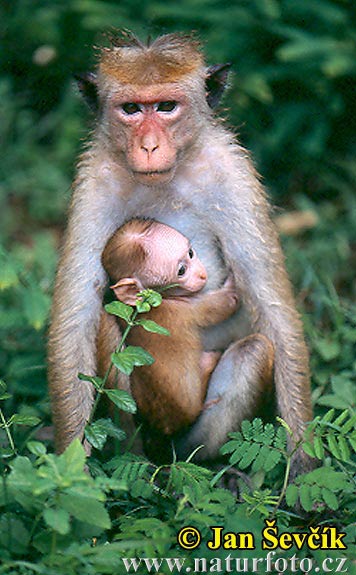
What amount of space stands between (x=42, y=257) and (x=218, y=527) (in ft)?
12.4

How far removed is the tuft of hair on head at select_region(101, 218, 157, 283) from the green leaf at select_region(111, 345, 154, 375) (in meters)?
0.77

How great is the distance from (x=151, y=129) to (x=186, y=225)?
0.64 meters

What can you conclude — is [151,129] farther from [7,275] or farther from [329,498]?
[329,498]

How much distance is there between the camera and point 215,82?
4.49 meters

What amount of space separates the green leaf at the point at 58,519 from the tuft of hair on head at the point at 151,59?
207cm

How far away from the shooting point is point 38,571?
9.97 ft

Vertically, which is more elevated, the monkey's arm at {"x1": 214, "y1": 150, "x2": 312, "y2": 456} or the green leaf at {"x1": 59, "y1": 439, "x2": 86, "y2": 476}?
the green leaf at {"x1": 59, "y1": 439, "x2": 86, "y2": 476}

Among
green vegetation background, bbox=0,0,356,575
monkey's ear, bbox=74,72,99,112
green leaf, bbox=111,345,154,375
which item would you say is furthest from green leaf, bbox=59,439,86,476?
green vegetation background, bbox=0,0,356,575

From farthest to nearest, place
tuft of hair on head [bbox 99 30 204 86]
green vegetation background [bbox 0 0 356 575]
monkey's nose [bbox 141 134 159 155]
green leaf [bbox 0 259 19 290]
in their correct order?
1. green vegetation background [bbox 0 0 356 575]
2. green leaf [bbox 0 259 19 290]
3. tuft of hair on head [bbox 99 30 204 86]
4. monkey's nose [bbox 141 134 159 155]

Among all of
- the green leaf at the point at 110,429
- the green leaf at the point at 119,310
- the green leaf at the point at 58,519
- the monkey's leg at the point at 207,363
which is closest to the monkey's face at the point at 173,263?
the monkey's leg at the point at 207,363

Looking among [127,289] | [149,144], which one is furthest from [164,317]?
[149,144]

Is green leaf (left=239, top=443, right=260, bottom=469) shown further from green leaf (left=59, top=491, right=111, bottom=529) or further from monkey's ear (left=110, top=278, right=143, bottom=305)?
monkey's ear (left=110, top=278, right=143, bottom=305)

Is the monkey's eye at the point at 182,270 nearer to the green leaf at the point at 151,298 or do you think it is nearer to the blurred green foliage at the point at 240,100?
the green leaf at the point at 151,298

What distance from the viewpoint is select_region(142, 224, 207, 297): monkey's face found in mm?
4285
